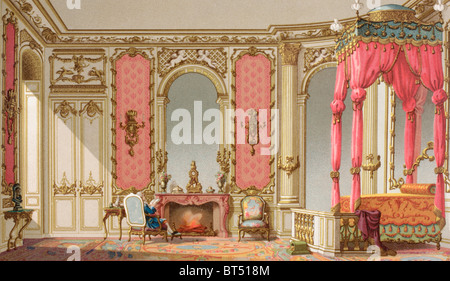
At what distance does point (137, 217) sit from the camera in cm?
724

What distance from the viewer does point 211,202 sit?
830cm

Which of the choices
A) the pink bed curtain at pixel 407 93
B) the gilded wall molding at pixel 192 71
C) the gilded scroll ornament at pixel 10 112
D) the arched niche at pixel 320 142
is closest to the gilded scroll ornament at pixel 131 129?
the gilded wall molding at pixel 192 71

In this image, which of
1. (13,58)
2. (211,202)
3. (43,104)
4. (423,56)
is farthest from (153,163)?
(423,56)

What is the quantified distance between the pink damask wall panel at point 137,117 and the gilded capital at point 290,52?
2.63m

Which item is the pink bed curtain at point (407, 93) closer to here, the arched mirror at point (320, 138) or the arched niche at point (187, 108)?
the arched mirror at point (320, 138)

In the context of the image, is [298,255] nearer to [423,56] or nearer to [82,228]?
[423,56]

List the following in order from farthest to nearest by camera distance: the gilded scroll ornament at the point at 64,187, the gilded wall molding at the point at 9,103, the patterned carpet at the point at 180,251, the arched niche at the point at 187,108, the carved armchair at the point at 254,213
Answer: the arched niche at the point at 187,108, the gilded scroll ornament at the point at 64,187, the carved armchair at the point at 254,213, the gilded wall molding at the point at 9,103, the patterned carpet at the point at 180,251

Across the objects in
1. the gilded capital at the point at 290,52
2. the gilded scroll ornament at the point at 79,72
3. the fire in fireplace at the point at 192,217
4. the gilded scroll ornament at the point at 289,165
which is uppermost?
the gilded capital at the point at 290,52

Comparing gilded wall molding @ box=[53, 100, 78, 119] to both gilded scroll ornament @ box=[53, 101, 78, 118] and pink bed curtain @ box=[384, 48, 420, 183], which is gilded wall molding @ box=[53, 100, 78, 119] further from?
pink bed curtain @ box=[384, 48, 420, 183]

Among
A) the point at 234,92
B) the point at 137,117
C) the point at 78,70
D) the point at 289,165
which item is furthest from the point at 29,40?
the point at 289,165

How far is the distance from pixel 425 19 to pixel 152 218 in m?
5.50

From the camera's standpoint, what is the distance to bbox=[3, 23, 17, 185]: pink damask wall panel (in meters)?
6.45

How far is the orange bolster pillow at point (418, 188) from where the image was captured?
635 centimetres

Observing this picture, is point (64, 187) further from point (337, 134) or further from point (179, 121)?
point (337, 134)
